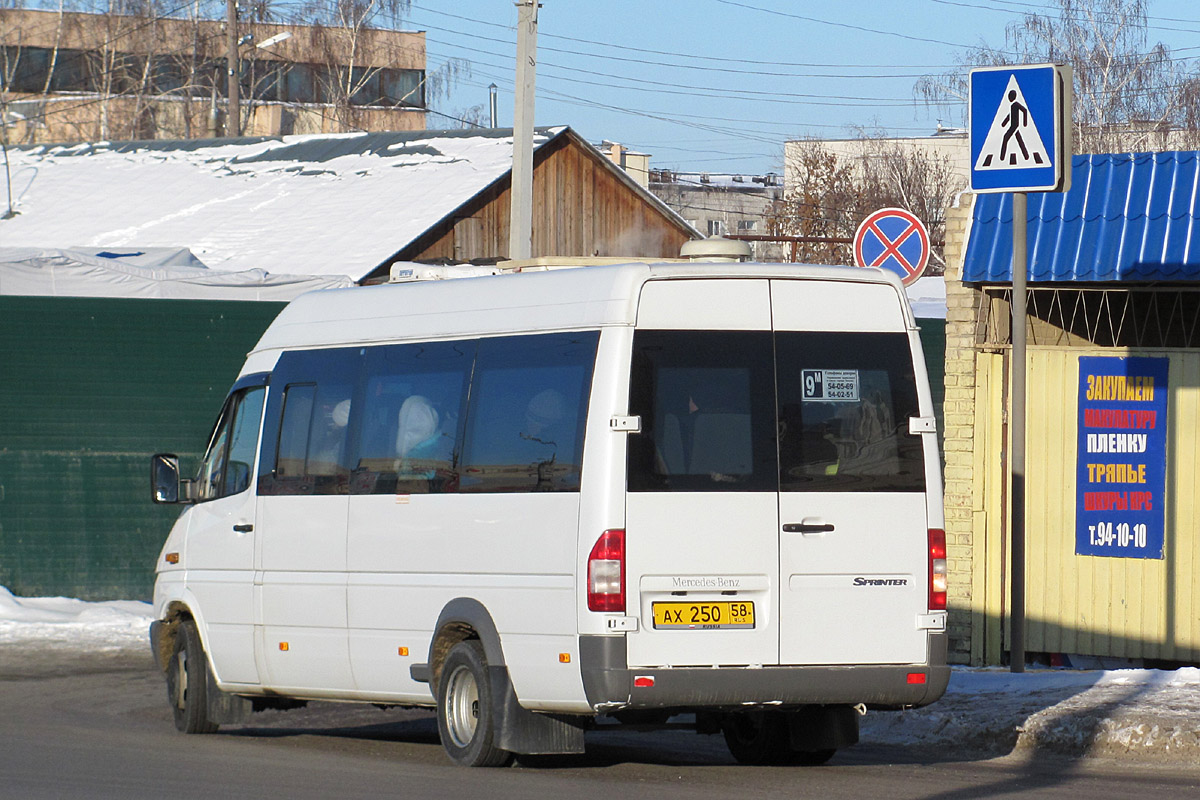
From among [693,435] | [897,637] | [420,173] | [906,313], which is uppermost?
[420,173]

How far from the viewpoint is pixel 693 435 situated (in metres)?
8.45

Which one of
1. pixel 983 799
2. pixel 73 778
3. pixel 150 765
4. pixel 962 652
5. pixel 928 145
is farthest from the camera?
pixel 928 145

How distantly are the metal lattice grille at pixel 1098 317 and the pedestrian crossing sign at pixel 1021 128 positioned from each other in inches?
95.0

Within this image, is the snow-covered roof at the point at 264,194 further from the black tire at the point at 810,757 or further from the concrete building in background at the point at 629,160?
the concrete building in background at the point at 629,160

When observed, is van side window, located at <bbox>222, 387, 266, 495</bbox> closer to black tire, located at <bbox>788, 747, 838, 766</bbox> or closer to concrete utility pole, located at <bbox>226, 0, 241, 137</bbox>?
black tire, located at <bbox>788, 747, 838, 766</bbox>

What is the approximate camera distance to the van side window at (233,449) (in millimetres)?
10781

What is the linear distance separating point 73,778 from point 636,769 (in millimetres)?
2640

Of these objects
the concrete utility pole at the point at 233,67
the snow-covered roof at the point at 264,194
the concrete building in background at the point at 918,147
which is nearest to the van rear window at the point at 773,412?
the snow-covered roof at the point at 264,194

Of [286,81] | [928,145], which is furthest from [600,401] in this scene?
[928,145]

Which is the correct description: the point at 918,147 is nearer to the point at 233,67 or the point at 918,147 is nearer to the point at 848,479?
the point at 233,67

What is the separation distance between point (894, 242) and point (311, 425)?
5.39 metres

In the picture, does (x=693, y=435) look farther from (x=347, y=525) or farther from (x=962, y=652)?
(x=962, y=652)

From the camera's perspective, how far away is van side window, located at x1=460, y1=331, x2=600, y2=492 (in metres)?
8.55

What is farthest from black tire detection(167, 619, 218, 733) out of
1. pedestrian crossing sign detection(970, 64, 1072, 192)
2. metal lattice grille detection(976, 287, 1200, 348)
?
metal lattice grille detection(976, 287, 1200, 348)
